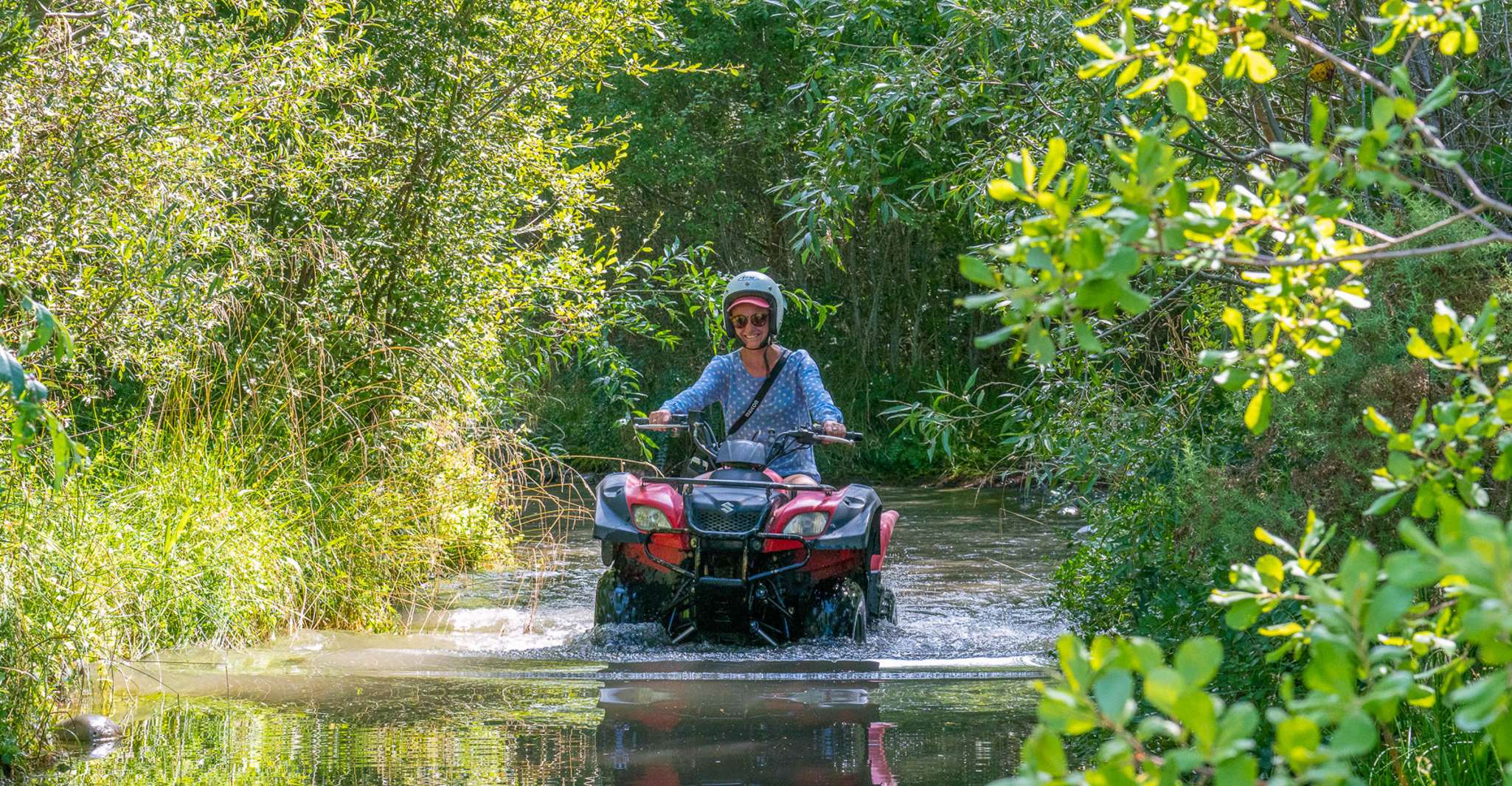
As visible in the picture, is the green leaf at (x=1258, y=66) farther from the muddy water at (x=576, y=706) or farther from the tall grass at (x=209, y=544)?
the tall grass at (x=209, y=544)

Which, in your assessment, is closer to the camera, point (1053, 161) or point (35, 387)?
point (1053, 161)

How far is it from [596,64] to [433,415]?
2.49m

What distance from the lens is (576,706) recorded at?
6.22 m

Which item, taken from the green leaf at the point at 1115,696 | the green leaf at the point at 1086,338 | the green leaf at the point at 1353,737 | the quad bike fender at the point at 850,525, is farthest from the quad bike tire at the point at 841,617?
the green leaf at the point at 1353,737

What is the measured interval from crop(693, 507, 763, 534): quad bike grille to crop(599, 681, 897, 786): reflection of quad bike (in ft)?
2.86

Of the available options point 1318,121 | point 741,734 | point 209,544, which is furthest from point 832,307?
point 1318,121

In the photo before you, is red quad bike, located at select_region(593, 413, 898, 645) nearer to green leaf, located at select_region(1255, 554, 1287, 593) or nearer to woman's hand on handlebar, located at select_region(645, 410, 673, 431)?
woman's hand on handlebar, located at select_region(645, 410, 673, 431)

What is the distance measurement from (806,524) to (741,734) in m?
1.85

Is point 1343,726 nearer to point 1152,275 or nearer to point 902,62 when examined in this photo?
point 1152,275

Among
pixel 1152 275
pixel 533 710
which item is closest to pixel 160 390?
pixel 533 710

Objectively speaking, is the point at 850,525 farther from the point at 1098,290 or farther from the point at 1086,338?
the point at 1098,290

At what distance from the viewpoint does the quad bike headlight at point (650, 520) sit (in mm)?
7457

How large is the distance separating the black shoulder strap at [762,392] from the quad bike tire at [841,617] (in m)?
1.13

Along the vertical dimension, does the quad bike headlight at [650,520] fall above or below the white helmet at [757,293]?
below
